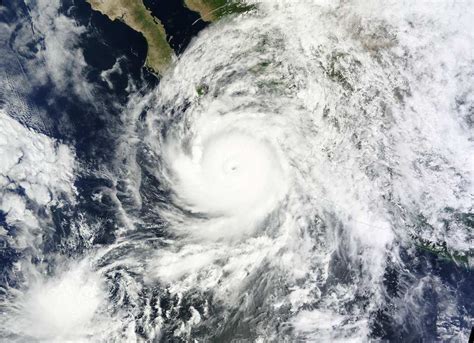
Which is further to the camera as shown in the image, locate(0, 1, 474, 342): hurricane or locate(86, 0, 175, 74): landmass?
locate(86, 0, 175, 74): landmass

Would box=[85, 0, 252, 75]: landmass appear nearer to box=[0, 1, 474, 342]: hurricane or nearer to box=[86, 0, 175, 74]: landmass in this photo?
box=[86, 0, 175, 74]: landmass

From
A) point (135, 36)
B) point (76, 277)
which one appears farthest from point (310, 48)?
point (76, 277)

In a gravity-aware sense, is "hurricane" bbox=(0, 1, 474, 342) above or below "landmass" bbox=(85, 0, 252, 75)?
below

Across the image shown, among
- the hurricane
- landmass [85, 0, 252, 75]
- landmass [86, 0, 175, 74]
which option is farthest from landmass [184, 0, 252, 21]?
landmass [86, 0, 175, 74]

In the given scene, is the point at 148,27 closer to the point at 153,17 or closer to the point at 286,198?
the point at 153,17

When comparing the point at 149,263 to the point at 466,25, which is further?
the point at 149,263

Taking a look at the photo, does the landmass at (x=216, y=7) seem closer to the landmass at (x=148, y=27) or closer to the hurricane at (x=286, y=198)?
the hurricane at (x=286, y=198)

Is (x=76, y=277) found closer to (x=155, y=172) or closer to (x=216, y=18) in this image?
(x=155, y=172)
